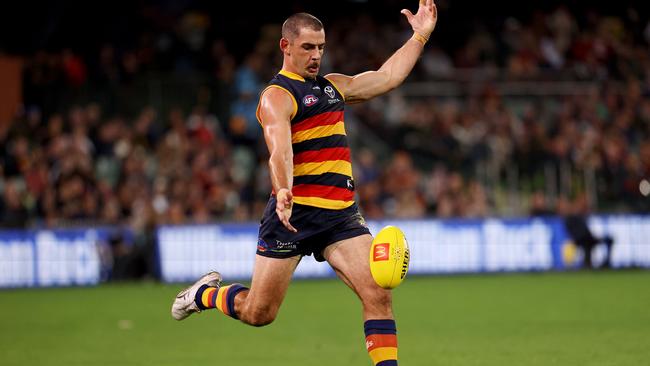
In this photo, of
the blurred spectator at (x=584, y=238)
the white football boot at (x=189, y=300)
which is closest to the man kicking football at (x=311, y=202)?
the white football boot at (x=189, y=300)

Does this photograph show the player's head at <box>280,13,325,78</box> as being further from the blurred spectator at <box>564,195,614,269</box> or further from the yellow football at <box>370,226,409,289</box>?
the blurred spectator at <box>564,195,614,269</box>

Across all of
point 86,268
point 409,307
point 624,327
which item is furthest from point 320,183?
point 86,268

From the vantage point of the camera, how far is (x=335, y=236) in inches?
295

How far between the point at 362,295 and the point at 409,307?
723 cm

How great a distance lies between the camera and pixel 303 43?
24.5ft

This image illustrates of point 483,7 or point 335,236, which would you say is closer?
point 335,236

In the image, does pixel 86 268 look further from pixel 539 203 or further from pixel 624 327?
pixel 624 327

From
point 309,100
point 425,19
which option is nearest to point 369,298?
point 309,100

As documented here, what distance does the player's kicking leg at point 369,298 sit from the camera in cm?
719

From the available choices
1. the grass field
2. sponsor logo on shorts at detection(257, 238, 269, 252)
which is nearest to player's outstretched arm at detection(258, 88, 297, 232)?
sponsor logo on shorts at detection(257, 238, 269, 252)

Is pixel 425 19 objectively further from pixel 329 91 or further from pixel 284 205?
pixel 284 205

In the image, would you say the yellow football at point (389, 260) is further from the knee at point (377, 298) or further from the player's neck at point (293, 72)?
the player's neck at point (293, 72)

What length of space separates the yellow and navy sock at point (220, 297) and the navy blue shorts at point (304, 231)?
52 cm

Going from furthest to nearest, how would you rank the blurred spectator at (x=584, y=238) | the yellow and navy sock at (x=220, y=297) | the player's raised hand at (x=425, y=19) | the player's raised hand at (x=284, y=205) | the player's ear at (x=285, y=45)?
1. the blurred spectator at (x=584, y=238)
2. the player's raised hand at (x=425, y=19)
3. the yellow and navy sock at (x=220, y=297)
4. the player's ear at (x=285, y=45)
5. the player's raised hand at (x=284, y=205)
